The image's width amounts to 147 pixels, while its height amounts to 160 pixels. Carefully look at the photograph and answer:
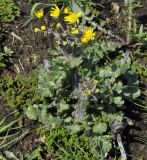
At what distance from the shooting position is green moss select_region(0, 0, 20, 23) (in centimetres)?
454

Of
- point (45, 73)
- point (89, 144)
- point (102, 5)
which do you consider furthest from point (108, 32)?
point (89, 144)

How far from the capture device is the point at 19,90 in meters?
4.09

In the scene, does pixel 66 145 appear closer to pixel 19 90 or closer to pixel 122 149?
pixel 122 149

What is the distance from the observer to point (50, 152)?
3.73 meters

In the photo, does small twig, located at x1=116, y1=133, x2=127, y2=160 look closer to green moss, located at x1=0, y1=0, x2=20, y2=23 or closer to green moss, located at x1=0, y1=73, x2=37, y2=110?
green moss, located at x1=0, y1=73, x2=37, y2=110

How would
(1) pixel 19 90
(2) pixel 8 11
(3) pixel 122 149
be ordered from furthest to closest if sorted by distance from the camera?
(2) pixel 8 11 → (1) pixel 19 90 → (3) pixel 122 149

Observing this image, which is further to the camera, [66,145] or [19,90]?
[19,90]

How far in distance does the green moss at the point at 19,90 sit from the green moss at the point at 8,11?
637mm

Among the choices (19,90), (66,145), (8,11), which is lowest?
(66,145)

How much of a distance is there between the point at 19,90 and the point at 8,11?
33.4 inches

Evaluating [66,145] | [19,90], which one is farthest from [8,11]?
[66,145]

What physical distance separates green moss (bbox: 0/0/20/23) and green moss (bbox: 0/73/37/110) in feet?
2.09

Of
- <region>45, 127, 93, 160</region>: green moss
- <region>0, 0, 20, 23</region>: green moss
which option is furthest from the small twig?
<region>0, 0, 20, 23</region>: green moss

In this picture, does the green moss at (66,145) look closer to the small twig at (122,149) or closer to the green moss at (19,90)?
the small twig at (122,149)
